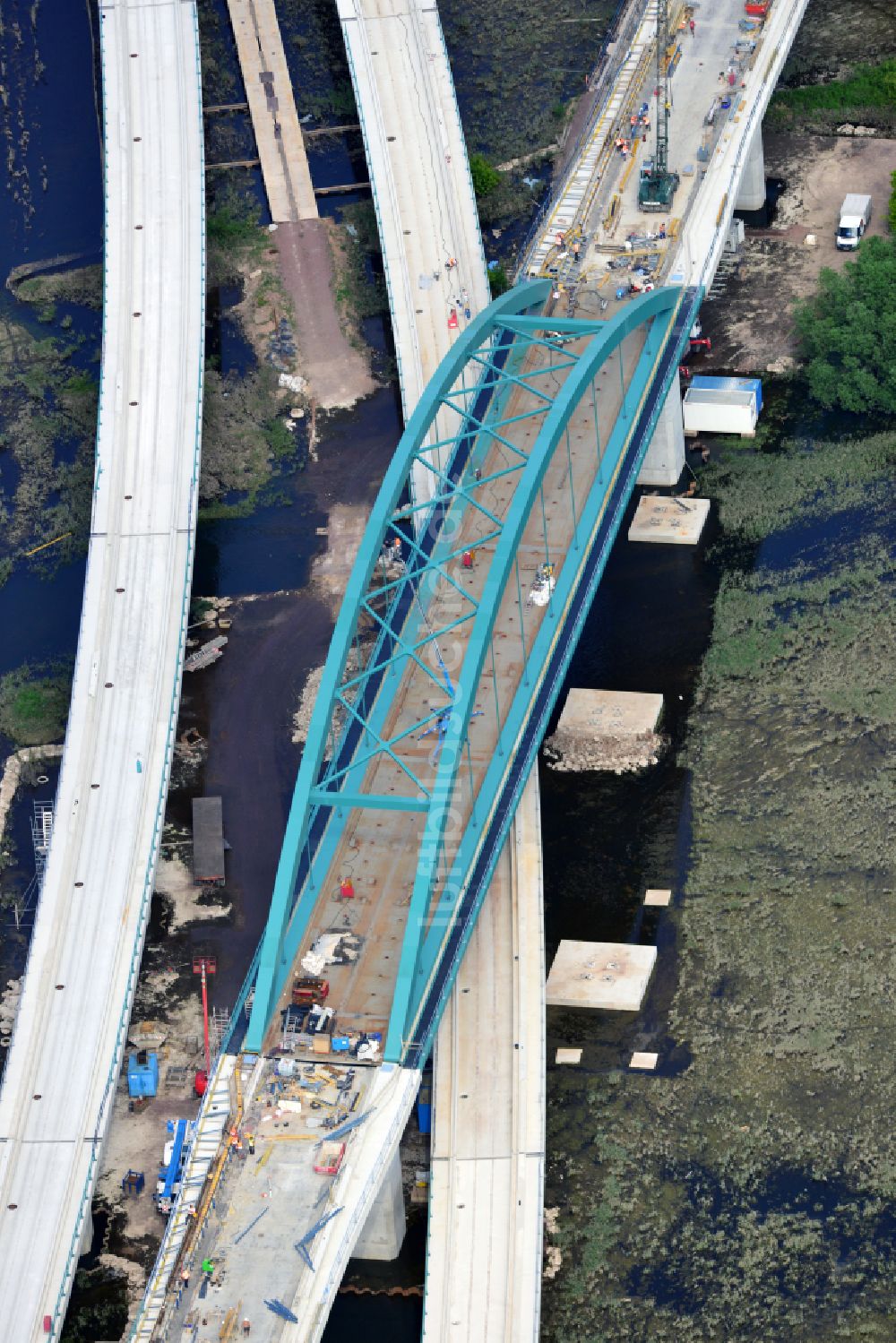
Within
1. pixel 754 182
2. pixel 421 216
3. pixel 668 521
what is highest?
pixel 754 182

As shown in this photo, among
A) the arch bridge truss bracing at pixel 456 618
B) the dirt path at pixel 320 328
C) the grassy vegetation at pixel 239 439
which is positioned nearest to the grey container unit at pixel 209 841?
the arch bridge truss bracing at pixel 456 618

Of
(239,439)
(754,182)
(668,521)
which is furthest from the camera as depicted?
(754,182)

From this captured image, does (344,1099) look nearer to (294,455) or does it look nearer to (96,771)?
(96,771)

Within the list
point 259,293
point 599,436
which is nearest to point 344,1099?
point 599,436

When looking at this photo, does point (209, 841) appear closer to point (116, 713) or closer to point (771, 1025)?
point (116, 713)

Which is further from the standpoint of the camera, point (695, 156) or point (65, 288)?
point (65, 288)

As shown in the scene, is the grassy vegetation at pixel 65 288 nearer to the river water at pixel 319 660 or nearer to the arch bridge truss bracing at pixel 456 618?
the river water at pixel 319 660

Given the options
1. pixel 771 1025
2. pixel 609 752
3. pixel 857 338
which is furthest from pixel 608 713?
pixel 857 338
